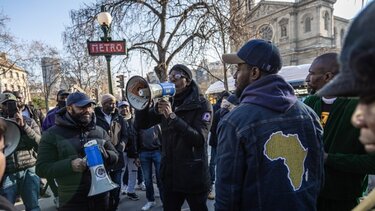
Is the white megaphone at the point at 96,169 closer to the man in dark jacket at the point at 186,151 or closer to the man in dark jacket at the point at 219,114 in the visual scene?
the man in dark jacket at the point at 186,151

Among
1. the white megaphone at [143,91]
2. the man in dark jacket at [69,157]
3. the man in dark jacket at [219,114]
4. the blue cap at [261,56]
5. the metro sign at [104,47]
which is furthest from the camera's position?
the metro sign at [104,47]

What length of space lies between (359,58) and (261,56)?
4.16 ft

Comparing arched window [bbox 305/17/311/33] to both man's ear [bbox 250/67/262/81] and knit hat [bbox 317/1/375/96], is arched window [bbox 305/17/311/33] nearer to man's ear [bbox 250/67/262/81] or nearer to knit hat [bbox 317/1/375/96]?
man's ear [bbox 250/67/262/81]

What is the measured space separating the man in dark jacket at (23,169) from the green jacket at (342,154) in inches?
137

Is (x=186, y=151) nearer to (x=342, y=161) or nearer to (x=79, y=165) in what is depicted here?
(x=79, y=165)

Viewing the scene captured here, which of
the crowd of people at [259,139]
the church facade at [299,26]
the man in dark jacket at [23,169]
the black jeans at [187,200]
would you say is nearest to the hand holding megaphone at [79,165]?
the crowd of people at [259,139]

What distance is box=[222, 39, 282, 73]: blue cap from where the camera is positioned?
1.86 meters

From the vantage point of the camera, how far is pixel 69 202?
273 centimetres

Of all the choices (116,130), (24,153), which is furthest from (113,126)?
(24,153)

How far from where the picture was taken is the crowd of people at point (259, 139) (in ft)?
2.41

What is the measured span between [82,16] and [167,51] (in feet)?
12.3

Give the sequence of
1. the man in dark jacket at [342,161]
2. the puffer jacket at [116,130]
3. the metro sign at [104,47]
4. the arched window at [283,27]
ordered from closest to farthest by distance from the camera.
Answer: the man in dark jacket at [342,161] → the puffer jacket at [116,130] → the metro sign at [104,47] → the arched window at [283,27]

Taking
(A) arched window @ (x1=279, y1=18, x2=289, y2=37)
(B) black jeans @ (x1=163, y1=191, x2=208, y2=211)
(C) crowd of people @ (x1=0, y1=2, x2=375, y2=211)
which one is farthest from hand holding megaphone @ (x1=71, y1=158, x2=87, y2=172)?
(A) arched window @ (x1=279, y1=18, x2=289, y2=37)

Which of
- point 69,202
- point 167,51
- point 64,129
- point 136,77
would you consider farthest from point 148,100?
point 167,51
